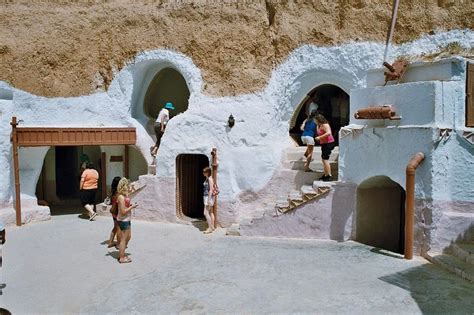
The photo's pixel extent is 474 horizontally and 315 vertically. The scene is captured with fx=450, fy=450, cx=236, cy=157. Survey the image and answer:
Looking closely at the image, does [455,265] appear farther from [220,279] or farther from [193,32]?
[193,32]

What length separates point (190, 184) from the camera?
46.0ft

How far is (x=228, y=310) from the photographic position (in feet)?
21.9

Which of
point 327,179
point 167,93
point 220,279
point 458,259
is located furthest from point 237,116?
point 458,259

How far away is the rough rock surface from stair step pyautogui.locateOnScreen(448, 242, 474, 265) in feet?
22.2

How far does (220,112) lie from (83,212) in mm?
5925

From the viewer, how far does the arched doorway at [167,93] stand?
15.9m

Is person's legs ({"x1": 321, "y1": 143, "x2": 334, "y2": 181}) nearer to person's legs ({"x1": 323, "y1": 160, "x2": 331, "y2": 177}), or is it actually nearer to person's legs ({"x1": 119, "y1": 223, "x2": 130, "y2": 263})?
person's legs ({"x1": 323, "y1": 160, "x2": 331, "y2": 177})

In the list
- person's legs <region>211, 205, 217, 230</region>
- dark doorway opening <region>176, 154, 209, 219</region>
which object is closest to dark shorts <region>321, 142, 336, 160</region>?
person's legs <region>211, 205, 217, 230</region>

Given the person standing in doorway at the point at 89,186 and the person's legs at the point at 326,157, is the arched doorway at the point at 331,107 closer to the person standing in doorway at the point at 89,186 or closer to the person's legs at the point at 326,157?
the person's legs at the point at 326,157

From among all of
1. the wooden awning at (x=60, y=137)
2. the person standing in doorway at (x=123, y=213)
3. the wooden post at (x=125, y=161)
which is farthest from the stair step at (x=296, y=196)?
the wooden post at (x=125, y=161)

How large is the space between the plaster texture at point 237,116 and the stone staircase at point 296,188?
462mm

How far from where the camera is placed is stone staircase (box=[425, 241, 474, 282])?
26.1 feet

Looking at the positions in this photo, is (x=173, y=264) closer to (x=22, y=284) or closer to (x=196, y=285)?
Answer: (x=196, y=285)

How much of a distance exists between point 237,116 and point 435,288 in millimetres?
7488
